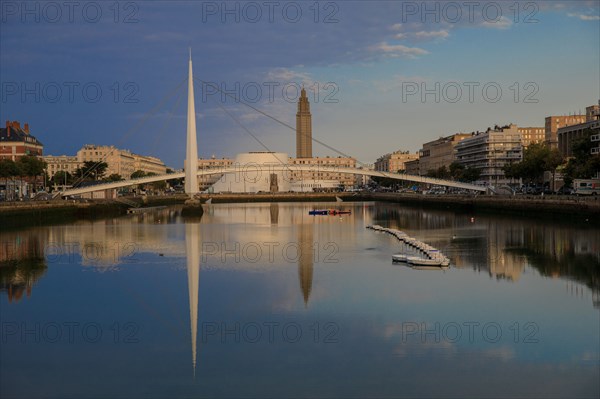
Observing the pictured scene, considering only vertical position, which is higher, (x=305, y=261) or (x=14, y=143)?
(x=14, y=143)

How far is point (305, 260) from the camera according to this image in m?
17.4

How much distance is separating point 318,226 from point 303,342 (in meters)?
20.7

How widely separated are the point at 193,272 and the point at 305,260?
3.27 m

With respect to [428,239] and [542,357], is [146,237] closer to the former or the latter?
[428,239]

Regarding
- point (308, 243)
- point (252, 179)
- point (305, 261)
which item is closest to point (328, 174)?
point (252, 179)

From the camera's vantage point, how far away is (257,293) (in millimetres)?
12445

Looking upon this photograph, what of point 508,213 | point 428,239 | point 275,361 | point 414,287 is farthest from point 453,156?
point 275,361

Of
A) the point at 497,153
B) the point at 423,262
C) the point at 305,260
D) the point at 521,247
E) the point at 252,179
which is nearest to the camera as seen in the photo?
the point at 423,262

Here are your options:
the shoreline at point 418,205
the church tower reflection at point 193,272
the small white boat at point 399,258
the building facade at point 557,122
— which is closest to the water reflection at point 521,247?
the small white boat at point 399,258

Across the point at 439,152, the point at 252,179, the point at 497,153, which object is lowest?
the point at 252,179

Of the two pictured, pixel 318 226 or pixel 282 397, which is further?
pixel 318 226

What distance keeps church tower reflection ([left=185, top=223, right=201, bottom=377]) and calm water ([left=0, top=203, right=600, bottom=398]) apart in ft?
0.13

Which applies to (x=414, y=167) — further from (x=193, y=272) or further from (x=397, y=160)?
(x=193, y=272)

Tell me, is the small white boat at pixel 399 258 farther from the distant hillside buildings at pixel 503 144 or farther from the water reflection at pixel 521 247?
the distant hillside buildings at pixel 503 144
